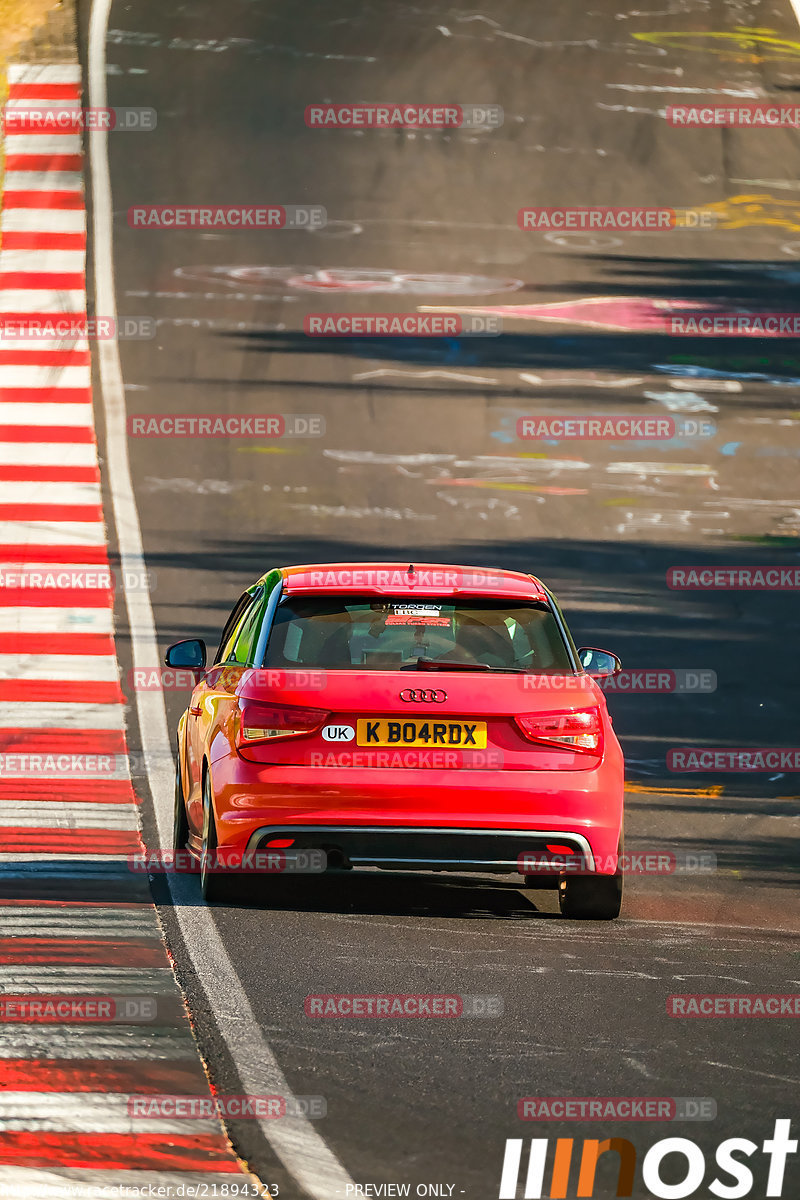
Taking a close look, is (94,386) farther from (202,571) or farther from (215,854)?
(215,854)

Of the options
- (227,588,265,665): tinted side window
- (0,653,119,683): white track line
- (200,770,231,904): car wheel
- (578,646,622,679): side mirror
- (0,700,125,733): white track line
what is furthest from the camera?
(0,653,119,683): white track line

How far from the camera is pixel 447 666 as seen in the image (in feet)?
27.5

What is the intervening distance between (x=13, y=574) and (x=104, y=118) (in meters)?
11.9

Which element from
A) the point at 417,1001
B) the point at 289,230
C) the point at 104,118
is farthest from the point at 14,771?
the point at 104,118

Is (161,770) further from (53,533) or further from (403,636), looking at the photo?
(53,533)

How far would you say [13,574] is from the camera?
696 inches

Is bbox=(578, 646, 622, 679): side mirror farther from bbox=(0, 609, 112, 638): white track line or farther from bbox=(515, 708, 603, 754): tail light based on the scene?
bbox=(0, 609, 112, 638): white track line

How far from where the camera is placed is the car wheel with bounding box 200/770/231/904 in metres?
8.55

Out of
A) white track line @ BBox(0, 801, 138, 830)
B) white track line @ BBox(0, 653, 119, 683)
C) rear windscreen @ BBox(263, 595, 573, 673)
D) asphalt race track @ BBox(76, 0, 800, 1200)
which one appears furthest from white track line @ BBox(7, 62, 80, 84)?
rear windscreen @ BBox(263, 595, 573, 673)

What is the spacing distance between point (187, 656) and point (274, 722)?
1876mm

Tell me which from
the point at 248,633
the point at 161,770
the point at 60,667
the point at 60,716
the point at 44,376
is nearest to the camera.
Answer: the point at 248,633

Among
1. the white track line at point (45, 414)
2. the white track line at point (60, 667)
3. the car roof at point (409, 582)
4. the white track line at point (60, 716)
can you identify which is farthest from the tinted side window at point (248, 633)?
the white track line at point (45, 414)

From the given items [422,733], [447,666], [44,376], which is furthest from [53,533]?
[422,733]

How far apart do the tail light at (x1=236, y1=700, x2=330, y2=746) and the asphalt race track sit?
0.86 meters
